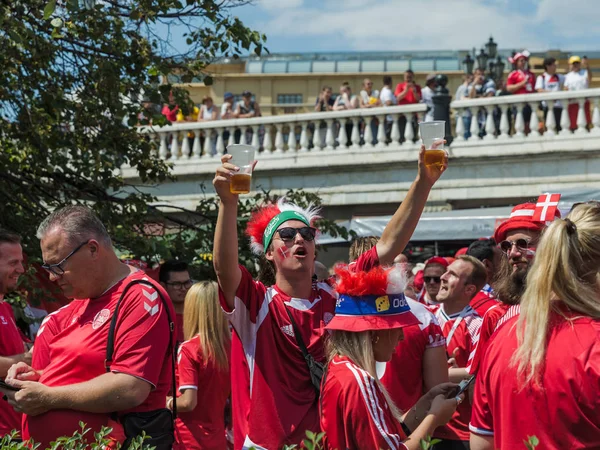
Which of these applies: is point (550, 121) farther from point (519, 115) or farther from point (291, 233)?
point (291, 233)

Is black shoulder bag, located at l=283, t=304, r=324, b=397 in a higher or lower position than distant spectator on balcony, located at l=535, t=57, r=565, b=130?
lower

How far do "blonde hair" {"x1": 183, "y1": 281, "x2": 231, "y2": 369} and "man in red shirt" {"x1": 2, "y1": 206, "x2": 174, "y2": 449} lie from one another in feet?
7.49

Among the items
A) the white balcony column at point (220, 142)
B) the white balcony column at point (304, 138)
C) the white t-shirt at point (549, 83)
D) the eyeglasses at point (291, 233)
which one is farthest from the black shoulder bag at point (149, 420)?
the white balcony column at point (304, 138)

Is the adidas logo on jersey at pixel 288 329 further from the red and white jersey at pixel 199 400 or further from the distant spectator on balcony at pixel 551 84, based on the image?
the distant spectator on balcony at pixel 551 84

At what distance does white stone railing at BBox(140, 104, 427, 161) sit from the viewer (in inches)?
717

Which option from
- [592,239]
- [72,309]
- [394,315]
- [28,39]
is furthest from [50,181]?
[592,239]

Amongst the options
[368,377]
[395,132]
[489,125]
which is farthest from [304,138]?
[368,377]

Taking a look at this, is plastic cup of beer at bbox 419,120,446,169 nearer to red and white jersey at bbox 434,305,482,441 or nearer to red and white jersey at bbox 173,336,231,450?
red and white jersey at bbox 434,305,482,441

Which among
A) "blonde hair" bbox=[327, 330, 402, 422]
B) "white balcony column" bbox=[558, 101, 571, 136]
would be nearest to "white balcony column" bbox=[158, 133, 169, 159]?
"white balcony column" bbox=[558, 101, 571, 136]

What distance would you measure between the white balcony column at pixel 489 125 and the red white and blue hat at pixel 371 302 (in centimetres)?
1346

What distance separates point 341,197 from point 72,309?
554 inches

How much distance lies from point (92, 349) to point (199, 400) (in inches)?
105

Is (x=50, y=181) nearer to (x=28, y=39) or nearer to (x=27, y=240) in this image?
(x=27, y=240)

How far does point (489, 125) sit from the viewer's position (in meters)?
17.4
